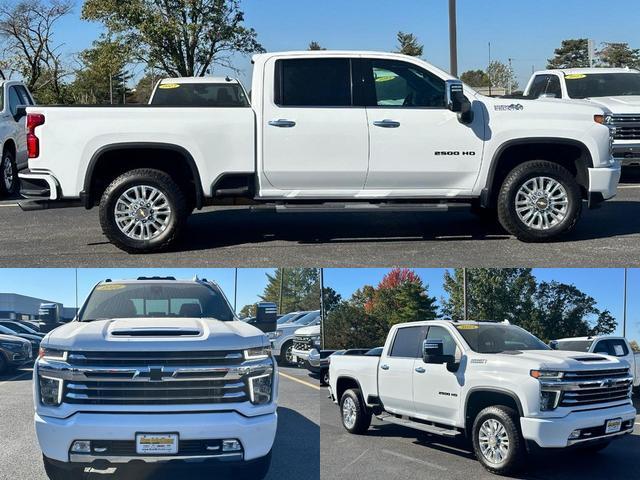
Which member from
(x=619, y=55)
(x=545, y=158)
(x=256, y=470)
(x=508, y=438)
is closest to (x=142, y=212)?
(x=256, y=470)

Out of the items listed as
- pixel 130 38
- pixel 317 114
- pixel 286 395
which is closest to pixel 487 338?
pixel 286 395

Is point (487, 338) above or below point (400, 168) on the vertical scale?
below

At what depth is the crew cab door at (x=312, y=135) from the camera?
8.45 m

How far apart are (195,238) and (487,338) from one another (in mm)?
4418

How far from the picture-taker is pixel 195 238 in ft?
31.2

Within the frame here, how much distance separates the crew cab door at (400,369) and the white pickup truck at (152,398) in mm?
1209

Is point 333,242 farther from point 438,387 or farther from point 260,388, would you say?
point 260,388

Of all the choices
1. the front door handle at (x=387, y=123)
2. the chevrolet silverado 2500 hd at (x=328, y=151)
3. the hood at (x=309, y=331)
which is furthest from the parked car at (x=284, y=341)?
the front door handle at (x=387, y=123)

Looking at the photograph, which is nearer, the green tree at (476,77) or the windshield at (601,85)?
the windshield at (601,85)

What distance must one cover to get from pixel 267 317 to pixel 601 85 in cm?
1183

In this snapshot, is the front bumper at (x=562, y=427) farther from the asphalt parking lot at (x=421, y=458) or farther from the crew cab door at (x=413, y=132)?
the crew cab door at (x=413, y=132)

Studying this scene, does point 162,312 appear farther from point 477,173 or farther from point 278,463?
point 477,173

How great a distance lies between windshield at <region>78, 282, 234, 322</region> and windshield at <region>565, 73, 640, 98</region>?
1084 centimetres

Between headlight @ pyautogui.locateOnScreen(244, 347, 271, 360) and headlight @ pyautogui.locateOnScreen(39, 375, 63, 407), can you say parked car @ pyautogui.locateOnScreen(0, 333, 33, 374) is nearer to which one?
headlight @ pyautogui.locateOnScreen(39, 375, 63, 407)
